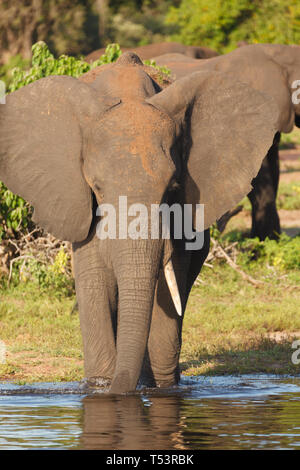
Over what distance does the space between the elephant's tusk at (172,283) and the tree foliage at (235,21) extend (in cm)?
2057

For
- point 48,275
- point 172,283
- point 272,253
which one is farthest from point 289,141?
point 172,283

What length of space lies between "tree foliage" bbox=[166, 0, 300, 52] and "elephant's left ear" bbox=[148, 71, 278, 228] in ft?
64.4

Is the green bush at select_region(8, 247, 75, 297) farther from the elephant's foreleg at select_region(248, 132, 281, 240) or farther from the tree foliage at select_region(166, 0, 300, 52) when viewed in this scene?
the tree foliage at select_region(166, 0, 300, 52)

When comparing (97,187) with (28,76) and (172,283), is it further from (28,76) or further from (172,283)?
(28,76)

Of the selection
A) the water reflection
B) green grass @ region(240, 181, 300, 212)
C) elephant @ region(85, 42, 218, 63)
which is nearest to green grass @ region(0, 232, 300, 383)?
the water reflection

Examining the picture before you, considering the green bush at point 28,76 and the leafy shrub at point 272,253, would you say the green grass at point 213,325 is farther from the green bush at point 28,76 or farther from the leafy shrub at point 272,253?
the green bush at point 28,76

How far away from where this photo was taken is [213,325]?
10211mm

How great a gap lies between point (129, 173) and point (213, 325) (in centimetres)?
386

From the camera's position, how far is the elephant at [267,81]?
14.5 m

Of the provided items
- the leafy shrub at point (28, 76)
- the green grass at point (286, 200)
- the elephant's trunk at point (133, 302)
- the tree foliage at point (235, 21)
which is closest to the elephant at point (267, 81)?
the green grass at point (286, 200)

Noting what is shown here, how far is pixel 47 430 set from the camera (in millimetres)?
6180

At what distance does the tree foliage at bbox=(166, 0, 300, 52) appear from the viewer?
27.3m

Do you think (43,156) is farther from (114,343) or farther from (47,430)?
(47,430)

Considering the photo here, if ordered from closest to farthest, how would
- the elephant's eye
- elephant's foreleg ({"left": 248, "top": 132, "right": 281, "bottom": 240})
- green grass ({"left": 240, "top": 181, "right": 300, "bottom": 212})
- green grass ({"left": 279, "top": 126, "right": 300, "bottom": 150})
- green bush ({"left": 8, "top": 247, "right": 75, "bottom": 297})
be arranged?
the elephant's eye < green bush ({"left": 8, "top": 247, "right": 75, "bottom": 297}) < elephant's foreleg ({"left": 248, "top": 132, "right": 281, "bottom": 240}) < green grass ({"left": 240, "top": 181, "right": 300, "bottom": 212}) < green grass ({"left": 279, "top": 126, "right": 300, "bottom": 150})
